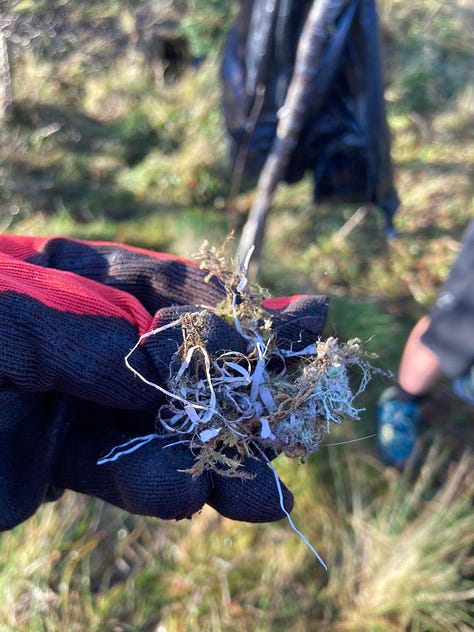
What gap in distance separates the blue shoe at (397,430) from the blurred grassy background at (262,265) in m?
0.09

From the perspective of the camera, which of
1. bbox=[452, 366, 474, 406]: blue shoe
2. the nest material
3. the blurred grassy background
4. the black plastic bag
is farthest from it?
bbox=[452, 366, 474, 406]: blue shoe

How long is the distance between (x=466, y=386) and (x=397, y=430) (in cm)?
37

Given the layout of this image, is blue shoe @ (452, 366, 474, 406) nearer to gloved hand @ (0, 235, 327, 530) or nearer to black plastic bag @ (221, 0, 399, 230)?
black plastic bag @ (221, 0, 399, 230)

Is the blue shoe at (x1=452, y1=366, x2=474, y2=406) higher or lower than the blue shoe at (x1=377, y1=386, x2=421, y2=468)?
above

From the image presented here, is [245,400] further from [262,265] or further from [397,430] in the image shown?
[262,265]

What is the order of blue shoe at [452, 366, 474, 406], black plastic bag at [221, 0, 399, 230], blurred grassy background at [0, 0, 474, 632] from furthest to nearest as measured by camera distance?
1. blue shoe at [452, 366, 474, 406]
2. black plastic bag at [221, 0, 399, 230]
3. blurred grassy background at [0, 0, 474, 632]

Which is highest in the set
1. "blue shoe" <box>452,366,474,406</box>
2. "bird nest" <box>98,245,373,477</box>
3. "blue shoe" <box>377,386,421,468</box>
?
"bird nest" <box>98,245,373,477</box>

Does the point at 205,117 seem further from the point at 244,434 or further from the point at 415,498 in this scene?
the point at 244,434

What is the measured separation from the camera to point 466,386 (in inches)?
96.3

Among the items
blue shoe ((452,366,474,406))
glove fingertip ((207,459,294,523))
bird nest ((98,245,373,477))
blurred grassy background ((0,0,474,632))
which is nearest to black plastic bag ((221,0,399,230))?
blurred grassy background ((0,0,474,632))

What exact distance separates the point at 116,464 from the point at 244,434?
0.28 metres

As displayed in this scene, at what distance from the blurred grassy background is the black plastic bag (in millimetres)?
766

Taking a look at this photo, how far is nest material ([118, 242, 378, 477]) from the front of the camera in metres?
1.00

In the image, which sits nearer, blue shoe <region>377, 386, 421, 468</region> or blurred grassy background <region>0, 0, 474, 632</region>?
blurred grassy background <region>0, 0, 474, 632</region>
